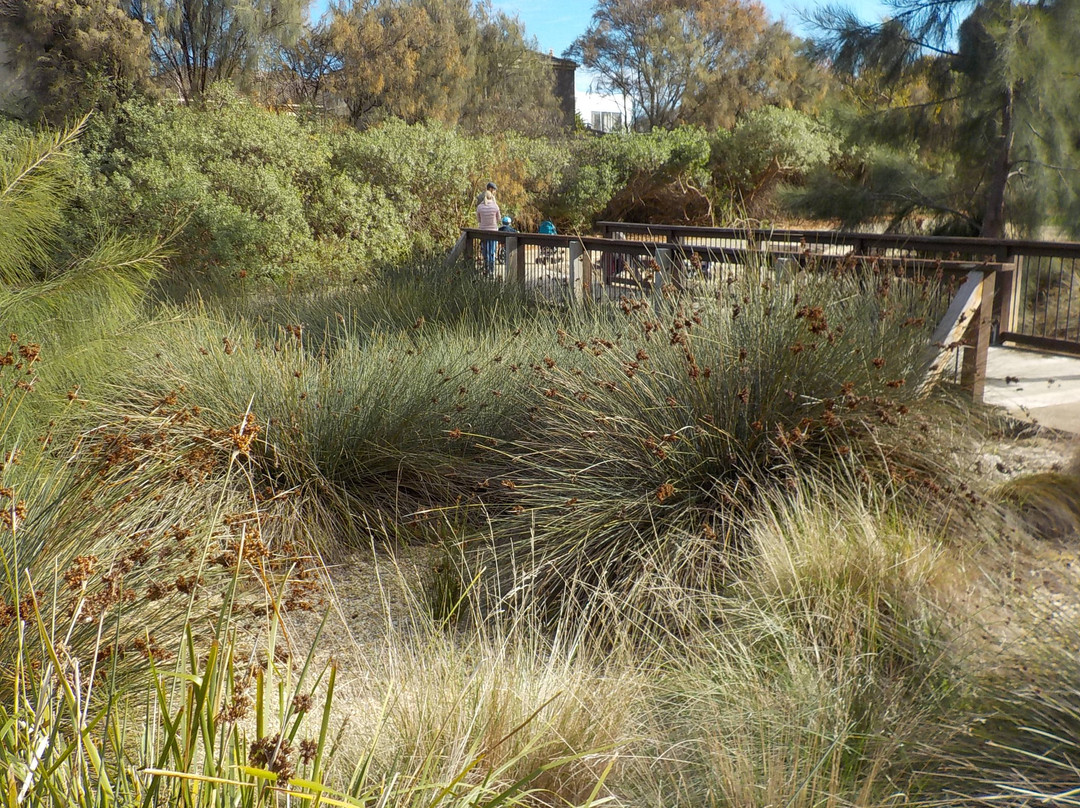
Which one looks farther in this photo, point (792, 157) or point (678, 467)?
point (792, 157)

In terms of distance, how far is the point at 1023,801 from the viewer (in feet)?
7.40

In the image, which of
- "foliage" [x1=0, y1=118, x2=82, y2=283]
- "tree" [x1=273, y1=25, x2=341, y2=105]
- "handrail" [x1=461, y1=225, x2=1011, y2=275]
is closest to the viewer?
"foliage" [x1=0, y1=118, x2=82, y2=283]

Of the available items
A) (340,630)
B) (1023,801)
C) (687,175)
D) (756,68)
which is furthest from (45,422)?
(756,68)

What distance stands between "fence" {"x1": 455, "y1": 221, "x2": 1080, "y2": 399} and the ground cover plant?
0.29 m

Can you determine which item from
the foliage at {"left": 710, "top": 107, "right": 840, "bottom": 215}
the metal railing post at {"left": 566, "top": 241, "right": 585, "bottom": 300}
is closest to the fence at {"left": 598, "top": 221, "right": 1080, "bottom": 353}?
the metal railing post at {"left": 566, "top": 241, "right": 585, "bottom": 300}

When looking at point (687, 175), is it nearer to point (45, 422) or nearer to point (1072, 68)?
point (1072, 68)

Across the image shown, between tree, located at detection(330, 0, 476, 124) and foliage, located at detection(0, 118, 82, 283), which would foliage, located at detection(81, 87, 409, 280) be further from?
tree, located at detection(330, 0, 476, 124)

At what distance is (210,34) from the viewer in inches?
895

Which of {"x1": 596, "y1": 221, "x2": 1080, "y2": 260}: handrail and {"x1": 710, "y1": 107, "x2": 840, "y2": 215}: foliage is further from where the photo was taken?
{"x1": 710, "y1": 107, "x2": 840, "y2": 215}: foliage

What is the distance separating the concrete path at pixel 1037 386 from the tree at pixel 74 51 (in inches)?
688

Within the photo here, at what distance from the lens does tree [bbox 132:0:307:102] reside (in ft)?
71.4

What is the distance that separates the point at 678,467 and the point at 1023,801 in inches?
86.5

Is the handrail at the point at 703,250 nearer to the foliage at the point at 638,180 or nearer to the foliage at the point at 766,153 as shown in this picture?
the foliage at the point at 638,180

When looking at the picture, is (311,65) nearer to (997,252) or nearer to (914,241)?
(914,241)
